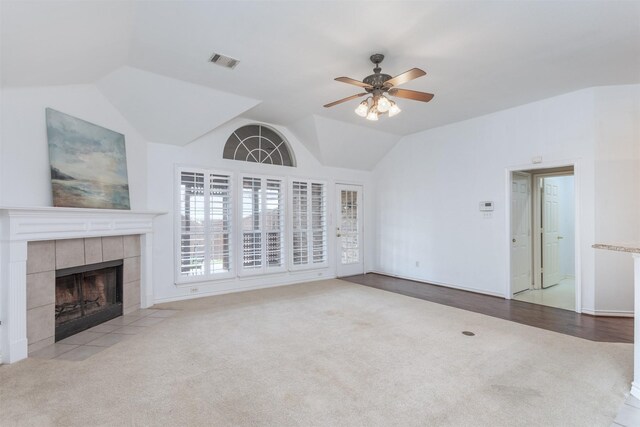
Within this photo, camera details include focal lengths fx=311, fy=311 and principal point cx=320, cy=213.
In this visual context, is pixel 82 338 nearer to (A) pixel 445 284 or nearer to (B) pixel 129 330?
(B) pixel 129 330

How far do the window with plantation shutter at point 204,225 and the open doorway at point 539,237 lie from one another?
4606 millimetres

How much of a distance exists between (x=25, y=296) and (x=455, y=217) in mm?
5806

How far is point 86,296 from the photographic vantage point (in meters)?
3.74

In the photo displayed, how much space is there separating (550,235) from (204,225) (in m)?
6.18

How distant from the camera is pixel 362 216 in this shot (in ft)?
22.6

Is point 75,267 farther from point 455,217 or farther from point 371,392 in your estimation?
point 455,217

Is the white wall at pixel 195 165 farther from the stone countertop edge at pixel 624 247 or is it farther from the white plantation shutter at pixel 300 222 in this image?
the stone countertop edge at pixel 624 247

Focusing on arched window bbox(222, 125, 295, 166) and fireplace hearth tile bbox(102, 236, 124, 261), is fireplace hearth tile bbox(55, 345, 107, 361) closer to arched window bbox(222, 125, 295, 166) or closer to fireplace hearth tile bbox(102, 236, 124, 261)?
fireplace hearth tile bbox(102, 236, 124, 261)

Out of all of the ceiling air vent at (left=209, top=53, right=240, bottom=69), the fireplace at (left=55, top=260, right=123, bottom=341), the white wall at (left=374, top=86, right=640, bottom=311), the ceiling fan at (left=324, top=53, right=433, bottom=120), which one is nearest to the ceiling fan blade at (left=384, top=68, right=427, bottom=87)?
the ceiling fan at (left=324, top=53, right=433, bottom=120)

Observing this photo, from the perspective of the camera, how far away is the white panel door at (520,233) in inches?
199

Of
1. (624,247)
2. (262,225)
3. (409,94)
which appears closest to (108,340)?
(262,225)

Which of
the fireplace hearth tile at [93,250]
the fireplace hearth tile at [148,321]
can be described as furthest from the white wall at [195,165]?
the fireplace hearth tile at [93,250]

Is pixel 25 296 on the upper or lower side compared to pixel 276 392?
upper

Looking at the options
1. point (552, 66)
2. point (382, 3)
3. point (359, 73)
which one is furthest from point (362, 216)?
point (382, 3)
